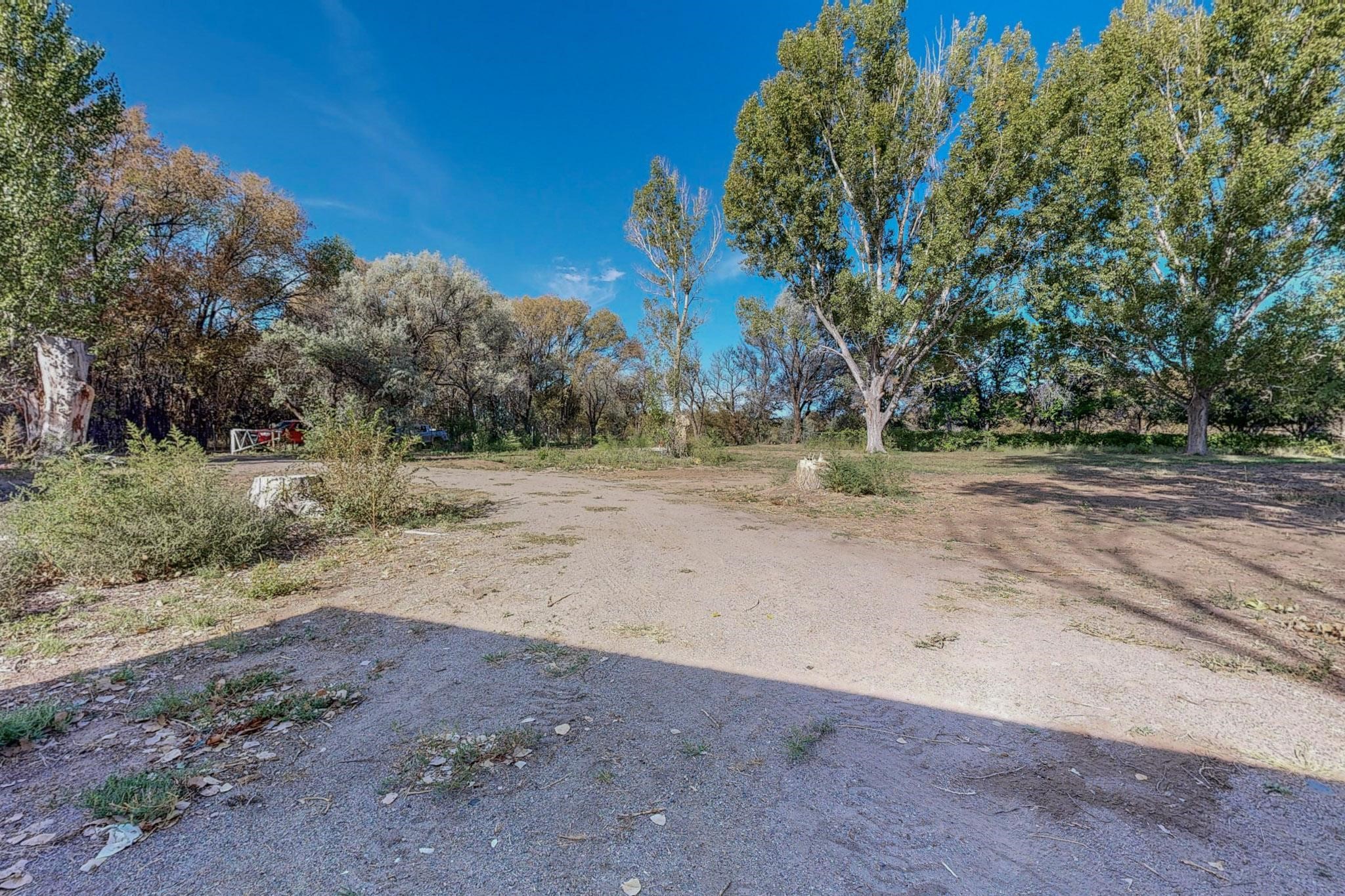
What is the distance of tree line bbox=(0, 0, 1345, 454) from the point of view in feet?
37.0

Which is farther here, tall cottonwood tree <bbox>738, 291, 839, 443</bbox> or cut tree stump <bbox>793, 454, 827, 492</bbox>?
tall cottonwood tree <bbox>738, 291, 839, 443</bbox>

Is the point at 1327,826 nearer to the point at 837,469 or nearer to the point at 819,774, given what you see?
the point at 819,774

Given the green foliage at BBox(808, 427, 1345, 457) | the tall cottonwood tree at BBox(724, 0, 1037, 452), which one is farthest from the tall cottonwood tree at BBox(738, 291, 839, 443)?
the tall cottonwood tree at BBox(724, 0, 1037, 452)

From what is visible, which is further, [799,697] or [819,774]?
[799,697]

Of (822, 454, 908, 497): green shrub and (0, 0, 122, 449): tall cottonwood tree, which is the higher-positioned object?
(0, 0, 122, 449): tall cottonwood tree

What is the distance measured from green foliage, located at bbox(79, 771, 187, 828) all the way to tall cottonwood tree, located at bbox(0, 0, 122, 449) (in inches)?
373

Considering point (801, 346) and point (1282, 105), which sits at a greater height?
point (1282, 105)

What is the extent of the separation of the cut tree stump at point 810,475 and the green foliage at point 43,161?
14413 millimetres

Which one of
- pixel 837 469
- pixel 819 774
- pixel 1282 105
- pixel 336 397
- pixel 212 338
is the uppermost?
pixel 1282 105

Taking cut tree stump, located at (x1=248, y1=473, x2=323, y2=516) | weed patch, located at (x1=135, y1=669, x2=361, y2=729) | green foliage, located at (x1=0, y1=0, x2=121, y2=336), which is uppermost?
green foliage, located at (x1=0, y1=0, x2=121, y2=336)

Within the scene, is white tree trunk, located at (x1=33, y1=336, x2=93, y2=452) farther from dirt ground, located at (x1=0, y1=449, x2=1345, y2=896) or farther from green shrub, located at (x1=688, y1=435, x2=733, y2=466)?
green shrub, located at (x1=688, y1=435, x2=733, y2=466)

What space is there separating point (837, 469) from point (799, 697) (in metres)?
7.23

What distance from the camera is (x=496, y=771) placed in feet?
6.12

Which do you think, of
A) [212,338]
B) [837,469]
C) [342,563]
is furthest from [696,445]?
[212,338]
